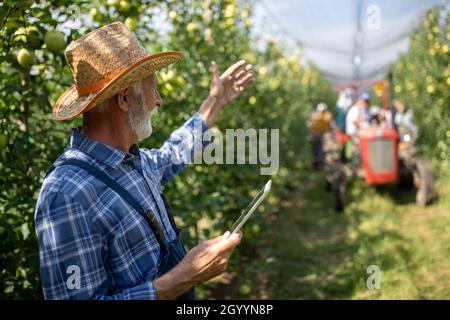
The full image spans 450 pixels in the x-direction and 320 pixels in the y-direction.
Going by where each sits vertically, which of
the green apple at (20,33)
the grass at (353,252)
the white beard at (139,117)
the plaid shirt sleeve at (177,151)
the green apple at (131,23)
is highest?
the green apple at (131,23)

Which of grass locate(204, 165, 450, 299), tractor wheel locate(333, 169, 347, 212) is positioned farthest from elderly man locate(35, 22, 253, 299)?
tractor wheel locate(333, 169, 347, 212)

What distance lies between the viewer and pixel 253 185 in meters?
4.71

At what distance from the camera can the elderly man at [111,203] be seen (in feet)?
4.35

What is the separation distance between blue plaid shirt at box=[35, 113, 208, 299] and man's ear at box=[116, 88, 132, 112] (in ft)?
0.43

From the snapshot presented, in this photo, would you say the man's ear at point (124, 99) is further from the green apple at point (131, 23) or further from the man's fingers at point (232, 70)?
the green apple at point (131, 23)

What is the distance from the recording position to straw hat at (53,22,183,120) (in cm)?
148

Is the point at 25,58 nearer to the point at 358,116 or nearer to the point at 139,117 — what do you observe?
the point at 139,117

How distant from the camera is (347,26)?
618 cm

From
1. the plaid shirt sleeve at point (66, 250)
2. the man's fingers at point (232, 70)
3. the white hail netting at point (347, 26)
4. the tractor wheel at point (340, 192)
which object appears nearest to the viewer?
the plaid shirt sleeve at point (66, 250)

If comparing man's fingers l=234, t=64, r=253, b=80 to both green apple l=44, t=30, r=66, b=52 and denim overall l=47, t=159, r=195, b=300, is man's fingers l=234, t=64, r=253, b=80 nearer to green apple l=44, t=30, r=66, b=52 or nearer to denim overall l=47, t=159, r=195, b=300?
green apple l=44, t=30, r=66, b=52

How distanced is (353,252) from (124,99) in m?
3.79

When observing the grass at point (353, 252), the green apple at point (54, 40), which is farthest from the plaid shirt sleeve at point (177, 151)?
the grass at point (353, 252)

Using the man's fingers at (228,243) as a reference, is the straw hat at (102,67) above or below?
above

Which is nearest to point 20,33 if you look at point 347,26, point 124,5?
point 124,5
